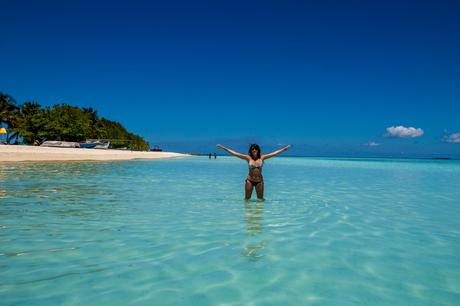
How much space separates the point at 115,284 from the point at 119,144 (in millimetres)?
103234

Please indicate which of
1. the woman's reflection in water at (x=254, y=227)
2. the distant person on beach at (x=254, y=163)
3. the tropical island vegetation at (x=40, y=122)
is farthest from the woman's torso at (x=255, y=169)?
the tropical island vegetation at (x=40, y=122)

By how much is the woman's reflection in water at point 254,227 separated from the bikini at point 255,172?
697 millimetres

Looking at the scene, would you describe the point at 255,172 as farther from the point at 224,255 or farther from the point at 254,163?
the point at 224,255

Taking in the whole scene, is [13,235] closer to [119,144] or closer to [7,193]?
[7,193]

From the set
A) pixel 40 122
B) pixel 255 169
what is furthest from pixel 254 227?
pixel 40 122

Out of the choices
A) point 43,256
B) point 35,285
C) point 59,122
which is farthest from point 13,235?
point 59,122

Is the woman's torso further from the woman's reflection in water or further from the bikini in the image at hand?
the woman's reflection in water

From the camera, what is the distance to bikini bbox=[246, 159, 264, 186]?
34.2 feet

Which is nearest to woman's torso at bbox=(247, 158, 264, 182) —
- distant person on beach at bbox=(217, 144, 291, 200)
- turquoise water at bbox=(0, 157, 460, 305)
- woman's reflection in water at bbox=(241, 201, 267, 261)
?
distant person on beach at bbox=(217, 144, 291, 200)

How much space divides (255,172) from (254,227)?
3.42m

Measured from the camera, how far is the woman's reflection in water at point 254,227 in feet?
17.6

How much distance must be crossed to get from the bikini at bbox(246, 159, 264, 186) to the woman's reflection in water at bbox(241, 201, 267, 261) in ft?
2.29

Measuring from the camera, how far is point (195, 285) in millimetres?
4180

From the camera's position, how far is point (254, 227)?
7332mm
